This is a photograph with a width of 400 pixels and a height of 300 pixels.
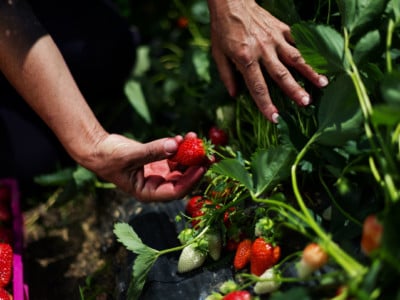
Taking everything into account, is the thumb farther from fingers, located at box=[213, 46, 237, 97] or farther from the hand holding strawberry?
fingers, located at box=[213, 46, 237, 97]

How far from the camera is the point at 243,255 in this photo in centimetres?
94

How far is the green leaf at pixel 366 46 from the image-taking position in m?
0.83

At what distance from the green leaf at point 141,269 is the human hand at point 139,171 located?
11 cm

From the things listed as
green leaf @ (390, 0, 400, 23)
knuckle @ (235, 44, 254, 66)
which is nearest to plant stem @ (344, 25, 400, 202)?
green leaf @ (390, 0, 400, 23)

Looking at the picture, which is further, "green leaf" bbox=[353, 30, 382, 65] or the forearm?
the forearm

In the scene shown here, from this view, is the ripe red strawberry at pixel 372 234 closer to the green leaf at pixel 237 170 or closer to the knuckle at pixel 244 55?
the green leaf at pixel 237 170

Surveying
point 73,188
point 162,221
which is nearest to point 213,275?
point 162,221

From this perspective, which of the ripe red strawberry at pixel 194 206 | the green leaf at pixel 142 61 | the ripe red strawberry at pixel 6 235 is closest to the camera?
the ripe red strawberry at pixel 194 206

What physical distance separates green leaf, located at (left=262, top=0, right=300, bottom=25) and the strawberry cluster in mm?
707

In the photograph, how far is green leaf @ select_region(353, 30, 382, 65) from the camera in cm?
83

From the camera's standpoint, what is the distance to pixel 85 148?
103cm

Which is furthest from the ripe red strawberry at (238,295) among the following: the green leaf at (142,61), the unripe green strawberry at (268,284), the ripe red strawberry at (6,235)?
the green leaf at (142,61)

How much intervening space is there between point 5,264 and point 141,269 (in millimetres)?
317

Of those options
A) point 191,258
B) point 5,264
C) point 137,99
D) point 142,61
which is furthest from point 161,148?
point 142,61
